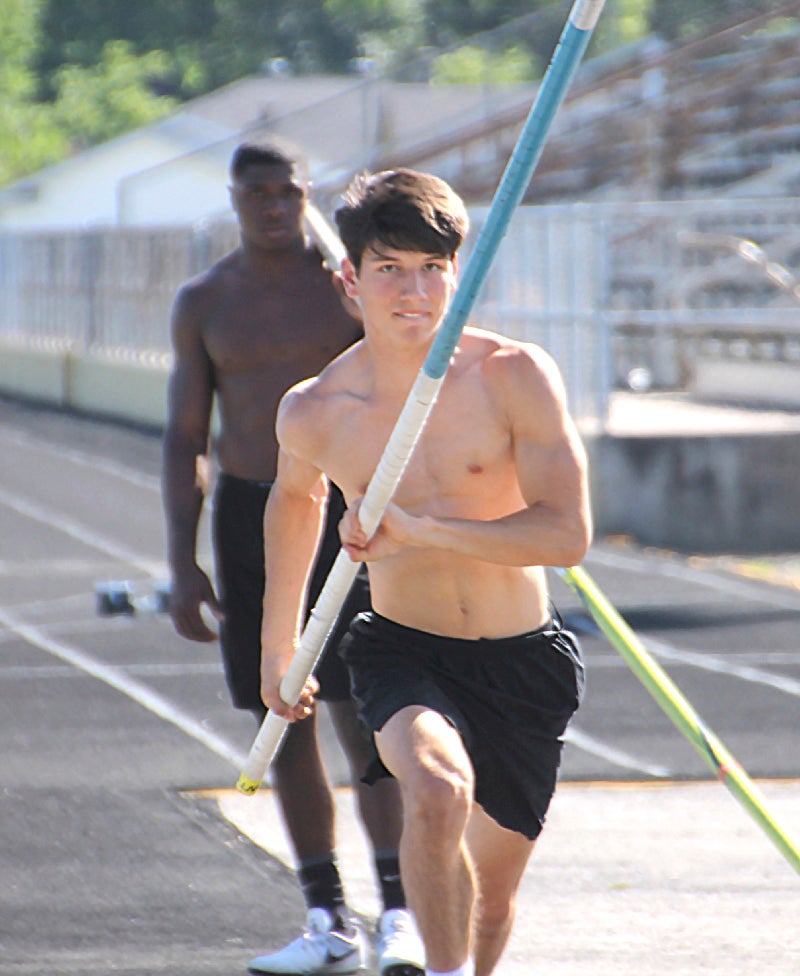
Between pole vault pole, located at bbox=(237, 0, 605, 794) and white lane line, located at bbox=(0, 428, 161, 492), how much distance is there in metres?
11.9

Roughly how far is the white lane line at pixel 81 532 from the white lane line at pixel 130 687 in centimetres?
181

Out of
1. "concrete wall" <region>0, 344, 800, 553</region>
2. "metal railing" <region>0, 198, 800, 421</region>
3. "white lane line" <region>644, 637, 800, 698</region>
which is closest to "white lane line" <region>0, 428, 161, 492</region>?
"metal railing" <region>0, 198, 800, 421</region>

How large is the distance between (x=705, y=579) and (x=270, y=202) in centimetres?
711

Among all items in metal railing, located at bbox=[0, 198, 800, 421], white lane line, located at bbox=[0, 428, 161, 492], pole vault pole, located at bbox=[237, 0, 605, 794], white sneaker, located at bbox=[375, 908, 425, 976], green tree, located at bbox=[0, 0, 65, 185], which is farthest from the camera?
green tree, located at bbox=[0, 0, 65, 185]

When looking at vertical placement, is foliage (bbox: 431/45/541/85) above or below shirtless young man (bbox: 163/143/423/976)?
above

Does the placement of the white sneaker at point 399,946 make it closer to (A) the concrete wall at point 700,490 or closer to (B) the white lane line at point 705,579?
(B) the white lane line at point 705,579

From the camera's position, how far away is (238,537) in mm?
5102

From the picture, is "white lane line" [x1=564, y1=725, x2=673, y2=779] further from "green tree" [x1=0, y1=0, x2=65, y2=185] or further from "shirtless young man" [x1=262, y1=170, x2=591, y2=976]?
"green tree" [x1=0, y1=0, x2=65, y2=185]

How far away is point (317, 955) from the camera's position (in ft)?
16.1

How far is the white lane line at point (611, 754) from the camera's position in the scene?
723 cm

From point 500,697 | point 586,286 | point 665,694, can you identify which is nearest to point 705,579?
point 586,286

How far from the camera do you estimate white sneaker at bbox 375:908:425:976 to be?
4715 mm

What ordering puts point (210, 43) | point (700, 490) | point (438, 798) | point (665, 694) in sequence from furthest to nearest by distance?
1. point (210, 43)
2. point (700, 490)
3. point (665, 694)
4. point (438, 798)

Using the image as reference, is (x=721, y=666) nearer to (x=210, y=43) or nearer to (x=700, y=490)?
(x=700, y=490)
